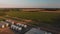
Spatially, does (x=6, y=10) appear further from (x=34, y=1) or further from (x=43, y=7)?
(x=43, y=7)

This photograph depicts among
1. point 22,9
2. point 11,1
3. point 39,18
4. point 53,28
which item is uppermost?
point 11,1

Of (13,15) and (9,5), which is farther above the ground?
(9,5)

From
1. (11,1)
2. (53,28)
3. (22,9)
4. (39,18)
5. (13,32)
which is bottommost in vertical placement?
(13,32)

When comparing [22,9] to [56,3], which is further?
[22,9]

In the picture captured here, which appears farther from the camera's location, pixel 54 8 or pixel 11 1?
pixel 11 1

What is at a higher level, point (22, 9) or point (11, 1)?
point (11, 1)

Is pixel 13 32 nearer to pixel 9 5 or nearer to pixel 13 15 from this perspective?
pixel 13 15

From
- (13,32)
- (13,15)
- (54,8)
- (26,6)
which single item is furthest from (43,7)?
(13,32)

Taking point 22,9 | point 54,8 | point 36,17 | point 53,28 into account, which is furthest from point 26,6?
point 53,28
